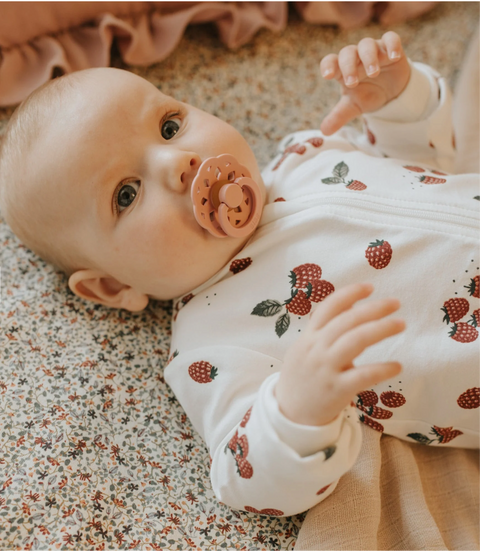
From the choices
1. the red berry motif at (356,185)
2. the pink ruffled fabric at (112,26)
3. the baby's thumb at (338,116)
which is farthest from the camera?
the pink ruffled fabric at (112,26)

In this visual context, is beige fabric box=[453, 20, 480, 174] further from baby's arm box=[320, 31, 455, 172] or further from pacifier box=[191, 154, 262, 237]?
pacifier box=[191, 154, 262, 237]

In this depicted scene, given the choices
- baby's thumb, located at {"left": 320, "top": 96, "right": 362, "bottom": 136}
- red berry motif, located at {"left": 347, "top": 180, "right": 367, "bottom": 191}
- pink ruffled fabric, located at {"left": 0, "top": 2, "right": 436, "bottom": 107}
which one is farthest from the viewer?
pink ruffled fabric, located at {"left": 0, "top": 2, "right": 436, "bottom": 107}

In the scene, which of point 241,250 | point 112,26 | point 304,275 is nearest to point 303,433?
point 304,275

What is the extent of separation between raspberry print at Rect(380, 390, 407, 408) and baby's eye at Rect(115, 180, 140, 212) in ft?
2.01

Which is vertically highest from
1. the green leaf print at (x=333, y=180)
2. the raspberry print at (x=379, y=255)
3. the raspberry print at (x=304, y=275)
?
the green leaf print at (x=333, y=180)

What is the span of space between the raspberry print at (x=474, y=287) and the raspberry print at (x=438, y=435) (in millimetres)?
268

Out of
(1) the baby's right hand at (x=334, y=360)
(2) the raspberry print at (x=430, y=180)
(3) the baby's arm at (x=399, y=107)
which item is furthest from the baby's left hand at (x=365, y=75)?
(1) the baby's right hand at (x=334, y=360)

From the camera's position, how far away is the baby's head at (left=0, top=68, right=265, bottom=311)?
3.23ft

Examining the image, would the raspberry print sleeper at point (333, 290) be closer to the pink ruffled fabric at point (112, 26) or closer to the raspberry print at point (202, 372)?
the raspberry print at point (202, 372)

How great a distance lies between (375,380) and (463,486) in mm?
500

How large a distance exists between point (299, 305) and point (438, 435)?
14.9 inches

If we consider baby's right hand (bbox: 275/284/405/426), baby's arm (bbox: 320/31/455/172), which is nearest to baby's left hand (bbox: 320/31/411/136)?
baby's arm (bbox: 320/31/455/172)

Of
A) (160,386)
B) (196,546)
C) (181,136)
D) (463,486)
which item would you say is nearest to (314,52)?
(181,136)

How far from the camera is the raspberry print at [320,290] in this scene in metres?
1.04
